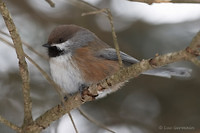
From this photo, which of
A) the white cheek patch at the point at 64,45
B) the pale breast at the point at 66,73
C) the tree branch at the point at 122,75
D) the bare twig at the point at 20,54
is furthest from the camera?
the white cheek patch at the point at 64,45

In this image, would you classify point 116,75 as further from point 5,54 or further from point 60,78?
point 5,54

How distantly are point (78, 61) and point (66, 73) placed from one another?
0.21 metres

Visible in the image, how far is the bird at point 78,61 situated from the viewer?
3.67 metres

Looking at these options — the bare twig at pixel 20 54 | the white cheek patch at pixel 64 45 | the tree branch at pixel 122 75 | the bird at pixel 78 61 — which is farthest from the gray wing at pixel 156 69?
the bare twig at pixel 20 54

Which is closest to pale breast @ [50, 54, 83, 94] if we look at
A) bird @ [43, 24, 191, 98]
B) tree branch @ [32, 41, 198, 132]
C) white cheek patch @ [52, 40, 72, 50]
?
bird @ [43, 24, 191, 98]

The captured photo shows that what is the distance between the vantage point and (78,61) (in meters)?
3.76

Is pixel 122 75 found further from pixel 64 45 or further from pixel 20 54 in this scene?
pixel 64 45

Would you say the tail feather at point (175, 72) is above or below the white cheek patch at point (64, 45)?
below

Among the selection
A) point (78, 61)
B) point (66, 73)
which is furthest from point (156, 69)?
point (66, 73)

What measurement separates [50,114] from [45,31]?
2.75 metres

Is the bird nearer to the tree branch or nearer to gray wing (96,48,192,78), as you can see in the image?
gray wing (96,48,192,78)

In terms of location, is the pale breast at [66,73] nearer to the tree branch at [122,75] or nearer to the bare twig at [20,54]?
the tree branch at [122,75]

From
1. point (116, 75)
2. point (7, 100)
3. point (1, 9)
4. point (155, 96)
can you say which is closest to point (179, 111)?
point (155, 96)

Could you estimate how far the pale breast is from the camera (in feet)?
12.0
